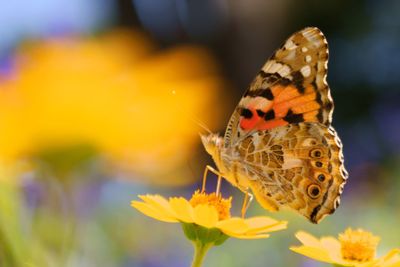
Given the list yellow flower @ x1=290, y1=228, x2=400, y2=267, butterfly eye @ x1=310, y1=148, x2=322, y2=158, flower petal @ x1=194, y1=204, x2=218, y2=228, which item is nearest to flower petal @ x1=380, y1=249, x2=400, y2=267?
yellow flower @ x1=290, y1=228, x2=400, y2=267

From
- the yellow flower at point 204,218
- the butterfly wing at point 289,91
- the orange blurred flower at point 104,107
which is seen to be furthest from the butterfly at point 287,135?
the yellow flower at point 204,218

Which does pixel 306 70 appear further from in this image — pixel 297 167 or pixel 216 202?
pixel 216 202

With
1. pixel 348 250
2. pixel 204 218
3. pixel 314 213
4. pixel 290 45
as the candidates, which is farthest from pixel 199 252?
pixel 290 45

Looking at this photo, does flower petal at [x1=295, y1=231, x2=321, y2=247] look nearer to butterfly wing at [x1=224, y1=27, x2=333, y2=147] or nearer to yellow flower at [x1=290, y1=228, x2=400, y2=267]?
yellow flower at [x1=290, y1=228, x2=400, y2=267]

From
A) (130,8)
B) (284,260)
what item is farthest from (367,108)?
(284,260)

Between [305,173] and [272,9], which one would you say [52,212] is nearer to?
[305,173]

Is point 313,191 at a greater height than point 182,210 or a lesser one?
lesser

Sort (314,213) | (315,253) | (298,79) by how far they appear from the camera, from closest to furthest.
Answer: (315,253) → (314,213) → (298,79)
